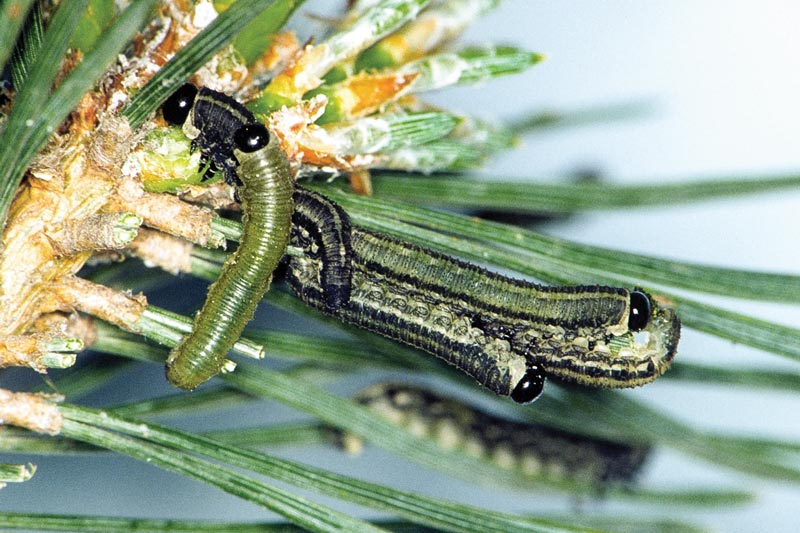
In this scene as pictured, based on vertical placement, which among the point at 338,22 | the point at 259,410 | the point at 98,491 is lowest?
the point at 98,491

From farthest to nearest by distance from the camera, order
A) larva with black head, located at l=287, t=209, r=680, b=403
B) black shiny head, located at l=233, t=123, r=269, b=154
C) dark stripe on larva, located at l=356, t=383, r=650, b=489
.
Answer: dark stripe on larva, located at l=356, t=383, r=650, b=489
larva with black head, located at l=287, t=209, r=680, b=403
black shiny head, located at l=233, t=123, r=269, b=154

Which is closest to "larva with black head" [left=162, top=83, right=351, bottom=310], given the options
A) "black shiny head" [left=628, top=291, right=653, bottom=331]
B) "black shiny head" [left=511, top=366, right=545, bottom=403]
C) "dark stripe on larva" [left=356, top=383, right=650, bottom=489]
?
"black shiny head" [left=511, top=366, right=545, bottom=403]

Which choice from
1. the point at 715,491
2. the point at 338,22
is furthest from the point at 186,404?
the point at 715,491

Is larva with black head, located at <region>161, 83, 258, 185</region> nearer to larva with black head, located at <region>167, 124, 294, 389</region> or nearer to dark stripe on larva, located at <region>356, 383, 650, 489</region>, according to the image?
larva with black head, located at <region>167, 124, 294, 389</region>

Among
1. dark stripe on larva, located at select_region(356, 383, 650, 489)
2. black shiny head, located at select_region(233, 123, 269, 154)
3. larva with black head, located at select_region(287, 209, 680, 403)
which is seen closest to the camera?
black shiny head, located at select_region(233, 123, 269, 154)

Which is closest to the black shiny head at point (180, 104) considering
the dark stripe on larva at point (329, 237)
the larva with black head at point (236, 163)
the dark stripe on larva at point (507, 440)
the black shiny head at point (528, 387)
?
the larva with black head at point (236, 163)

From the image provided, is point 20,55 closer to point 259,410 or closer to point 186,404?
point 186,404
